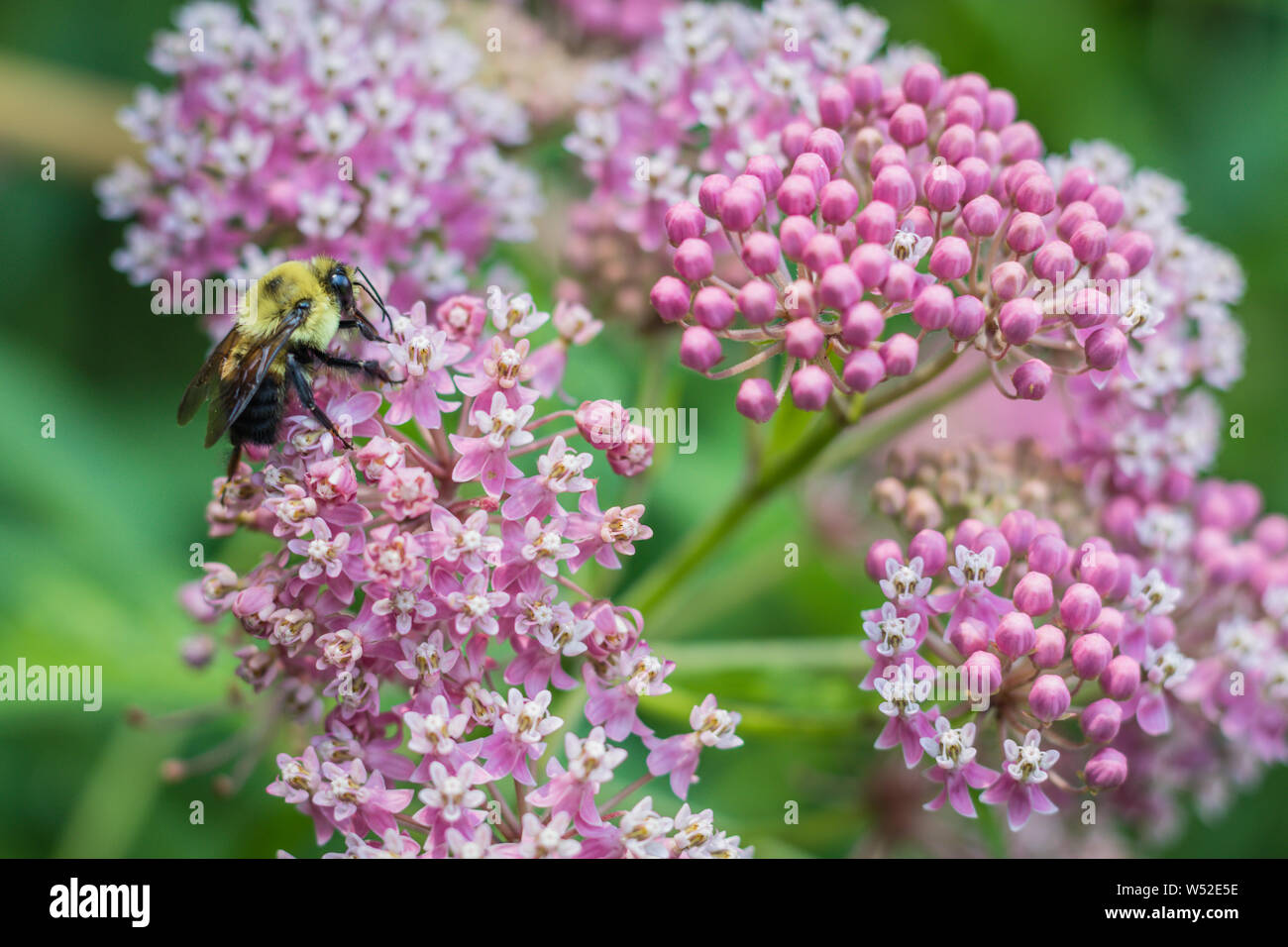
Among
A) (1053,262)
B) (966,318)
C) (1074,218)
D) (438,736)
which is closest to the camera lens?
(438,736)

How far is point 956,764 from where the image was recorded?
2314 mm

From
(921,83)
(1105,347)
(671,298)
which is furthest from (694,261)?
(1105,347)

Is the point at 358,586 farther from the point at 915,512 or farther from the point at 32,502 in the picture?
the point at 32,502

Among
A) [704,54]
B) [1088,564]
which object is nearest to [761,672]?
[1088,564]

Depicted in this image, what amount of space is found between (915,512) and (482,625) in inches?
A: 40.5

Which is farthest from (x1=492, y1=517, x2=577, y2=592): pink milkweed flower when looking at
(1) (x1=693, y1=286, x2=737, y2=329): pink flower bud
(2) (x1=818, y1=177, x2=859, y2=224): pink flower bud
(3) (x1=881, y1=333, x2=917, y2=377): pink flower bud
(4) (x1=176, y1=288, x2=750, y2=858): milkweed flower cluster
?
(2) (x1=818, y1=177, x2=859, y2=224): pink flower bud

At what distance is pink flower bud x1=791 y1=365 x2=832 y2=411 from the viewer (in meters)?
2.24

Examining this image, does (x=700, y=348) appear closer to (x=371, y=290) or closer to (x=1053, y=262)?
(x=1053, y=262)

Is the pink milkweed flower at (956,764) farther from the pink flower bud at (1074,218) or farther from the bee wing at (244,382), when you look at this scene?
the bee wing at (244,382)

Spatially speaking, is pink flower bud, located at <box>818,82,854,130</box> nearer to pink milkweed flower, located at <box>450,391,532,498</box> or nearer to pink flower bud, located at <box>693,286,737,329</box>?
pink flower bud, located at <box>693,286,737,329</box>

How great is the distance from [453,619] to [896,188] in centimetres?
125

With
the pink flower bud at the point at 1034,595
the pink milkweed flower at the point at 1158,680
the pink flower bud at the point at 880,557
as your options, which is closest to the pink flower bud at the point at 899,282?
the pink flower bud at the point at 880,557

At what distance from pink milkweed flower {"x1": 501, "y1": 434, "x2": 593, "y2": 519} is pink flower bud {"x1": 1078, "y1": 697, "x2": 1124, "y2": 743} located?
113 cm

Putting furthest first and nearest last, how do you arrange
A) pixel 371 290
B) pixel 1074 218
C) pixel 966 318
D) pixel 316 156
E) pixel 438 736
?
1. pixel 316 156
2. pixel 371 290
3. pixel 1074 218
4. pixel 966 318
5. pixel 438 736
